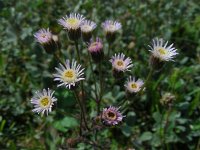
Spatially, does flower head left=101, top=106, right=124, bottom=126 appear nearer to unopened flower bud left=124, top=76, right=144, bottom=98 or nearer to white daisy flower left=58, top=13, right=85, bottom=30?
unopened flower bud left=124, top=76, right=144, bottom=98

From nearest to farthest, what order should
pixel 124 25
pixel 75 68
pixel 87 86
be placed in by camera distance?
pixel 75 68
pixel 87 86
pixel 124 25

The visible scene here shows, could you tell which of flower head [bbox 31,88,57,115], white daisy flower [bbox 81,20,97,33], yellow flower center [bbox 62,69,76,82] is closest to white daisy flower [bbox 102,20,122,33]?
white daisy flower [bbox 81,20,97,33]

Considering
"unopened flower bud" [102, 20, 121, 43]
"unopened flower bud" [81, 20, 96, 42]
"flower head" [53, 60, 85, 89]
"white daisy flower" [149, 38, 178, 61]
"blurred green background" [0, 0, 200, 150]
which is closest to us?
"flower head" [53, 60, 85, 89]

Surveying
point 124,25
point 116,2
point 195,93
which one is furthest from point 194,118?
point 116,2

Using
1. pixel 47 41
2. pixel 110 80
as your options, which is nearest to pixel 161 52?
pixel 47 41

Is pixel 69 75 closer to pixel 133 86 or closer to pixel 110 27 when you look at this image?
pixel 133 86

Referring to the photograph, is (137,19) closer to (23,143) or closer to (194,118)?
(194,118)

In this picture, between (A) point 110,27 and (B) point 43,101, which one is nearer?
(B) point 43,101
